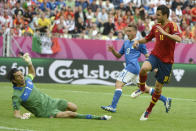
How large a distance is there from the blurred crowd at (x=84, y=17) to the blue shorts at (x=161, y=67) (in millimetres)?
12891

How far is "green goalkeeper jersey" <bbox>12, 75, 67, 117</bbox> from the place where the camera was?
953cm

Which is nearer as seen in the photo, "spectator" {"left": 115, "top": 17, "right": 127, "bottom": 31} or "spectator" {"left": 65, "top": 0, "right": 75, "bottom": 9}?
"spectator" {"left": 115, "top": 17, "right": 127, "bottom": 31}

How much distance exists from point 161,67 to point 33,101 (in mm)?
2793

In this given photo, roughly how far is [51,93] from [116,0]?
474 inches

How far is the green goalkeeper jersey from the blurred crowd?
516 inches

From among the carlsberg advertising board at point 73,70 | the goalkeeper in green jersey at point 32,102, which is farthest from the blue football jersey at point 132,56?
the carlsberg advertising board at point 73,70

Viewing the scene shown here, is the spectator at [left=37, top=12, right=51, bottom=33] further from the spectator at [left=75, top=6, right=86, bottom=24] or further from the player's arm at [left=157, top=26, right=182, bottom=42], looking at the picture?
the player's arm at [left=157, top=26, right=182, bottom=42]

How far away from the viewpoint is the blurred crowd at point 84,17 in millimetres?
23406

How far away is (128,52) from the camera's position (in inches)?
488

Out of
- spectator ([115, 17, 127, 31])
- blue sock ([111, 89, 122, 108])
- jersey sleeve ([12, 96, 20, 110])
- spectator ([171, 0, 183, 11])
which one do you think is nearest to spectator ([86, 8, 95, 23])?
spectator ([115, 17, 127, 31])

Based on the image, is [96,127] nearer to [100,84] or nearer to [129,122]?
[129,122]

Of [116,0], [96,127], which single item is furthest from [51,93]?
[116,0]

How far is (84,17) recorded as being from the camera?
25281mm

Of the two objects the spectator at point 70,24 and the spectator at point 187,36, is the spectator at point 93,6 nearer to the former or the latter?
the spectator at point 70,24
